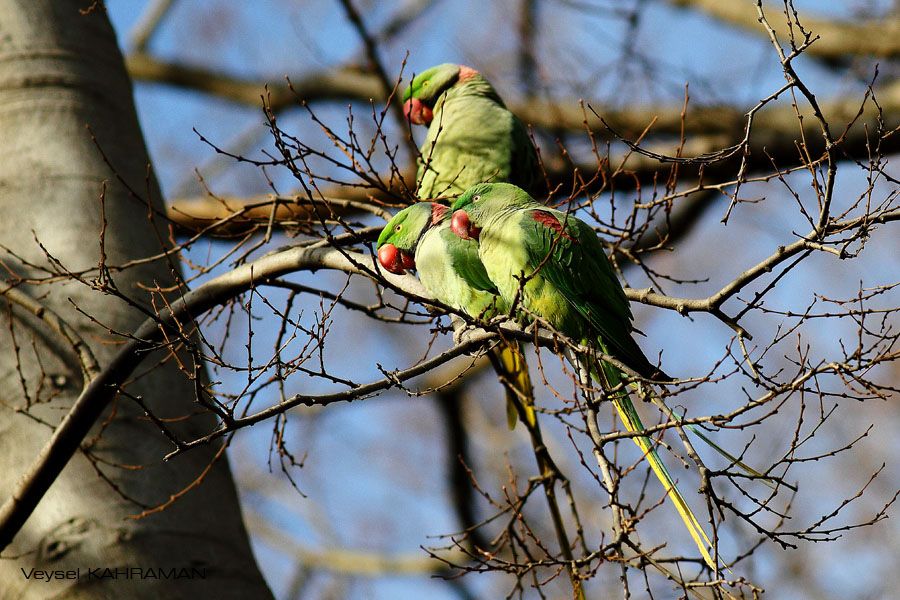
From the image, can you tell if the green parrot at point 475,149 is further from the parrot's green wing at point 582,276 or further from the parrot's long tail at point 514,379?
the parrot's green wing at point 582,276

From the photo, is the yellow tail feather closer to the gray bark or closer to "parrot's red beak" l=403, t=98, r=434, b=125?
the gray bark

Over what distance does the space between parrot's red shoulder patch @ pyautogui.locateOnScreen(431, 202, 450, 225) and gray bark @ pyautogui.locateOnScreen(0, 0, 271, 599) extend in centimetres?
111

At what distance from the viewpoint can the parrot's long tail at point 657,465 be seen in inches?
103

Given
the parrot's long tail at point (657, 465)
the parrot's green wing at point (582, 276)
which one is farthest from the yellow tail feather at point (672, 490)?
the parrot's green wing at point (582, 276)

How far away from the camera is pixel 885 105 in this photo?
20.5 ft

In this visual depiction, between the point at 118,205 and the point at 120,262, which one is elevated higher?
the point at 118,205

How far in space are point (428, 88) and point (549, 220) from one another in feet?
6.17

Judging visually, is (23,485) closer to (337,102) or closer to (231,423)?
(231,423)

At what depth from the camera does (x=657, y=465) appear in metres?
2.87

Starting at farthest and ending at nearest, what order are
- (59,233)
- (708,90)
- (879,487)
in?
1. (879,487)
2. (708,90)
3. (59,233)

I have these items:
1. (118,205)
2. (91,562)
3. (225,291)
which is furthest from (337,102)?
(91,562)

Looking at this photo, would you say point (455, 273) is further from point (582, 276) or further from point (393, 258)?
point (582, 276)

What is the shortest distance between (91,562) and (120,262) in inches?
47.9

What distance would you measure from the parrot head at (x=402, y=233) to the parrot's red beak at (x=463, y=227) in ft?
0.33
